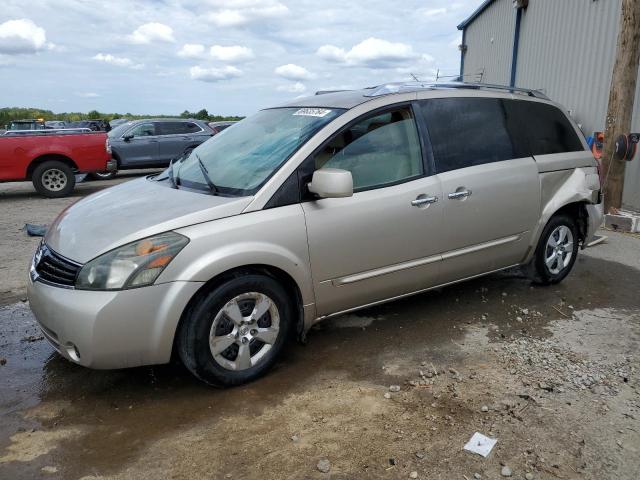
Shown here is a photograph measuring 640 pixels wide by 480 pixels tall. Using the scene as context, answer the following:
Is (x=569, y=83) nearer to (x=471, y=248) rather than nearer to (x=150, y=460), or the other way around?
(x=471, y=248)

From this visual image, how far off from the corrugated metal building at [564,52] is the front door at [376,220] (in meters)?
5.95

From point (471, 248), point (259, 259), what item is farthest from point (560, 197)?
point (259, 259)

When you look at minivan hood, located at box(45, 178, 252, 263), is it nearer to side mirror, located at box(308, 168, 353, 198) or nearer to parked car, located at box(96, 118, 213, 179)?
side mirror, located at box(308, 168, 353, 198)

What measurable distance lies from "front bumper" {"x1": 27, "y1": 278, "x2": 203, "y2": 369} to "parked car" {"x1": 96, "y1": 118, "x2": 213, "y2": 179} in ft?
39.0

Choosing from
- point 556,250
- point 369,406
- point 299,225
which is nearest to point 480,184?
point 556,250

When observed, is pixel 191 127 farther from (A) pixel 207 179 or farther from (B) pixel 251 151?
(A) pixel 207 179

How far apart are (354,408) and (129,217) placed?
1.74m

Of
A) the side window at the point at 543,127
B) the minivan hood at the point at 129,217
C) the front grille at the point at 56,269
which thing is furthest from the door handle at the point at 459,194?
the front grille at the point at 56,269

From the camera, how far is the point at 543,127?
472 centimetres

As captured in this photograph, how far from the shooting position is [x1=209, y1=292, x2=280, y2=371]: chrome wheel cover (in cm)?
315

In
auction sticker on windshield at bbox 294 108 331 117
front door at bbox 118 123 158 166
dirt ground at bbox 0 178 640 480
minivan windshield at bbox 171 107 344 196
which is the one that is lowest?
dirt ground at bbox 0 178 640 480

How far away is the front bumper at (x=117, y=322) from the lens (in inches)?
112

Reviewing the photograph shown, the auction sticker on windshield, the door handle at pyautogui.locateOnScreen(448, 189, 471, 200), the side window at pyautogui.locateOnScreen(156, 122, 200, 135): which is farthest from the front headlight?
the side window at pyautogui.locateOnScreen(156, 122, 200, 135)

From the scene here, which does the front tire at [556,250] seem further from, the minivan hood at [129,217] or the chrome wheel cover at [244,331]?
the minivan hood at [129,217]
